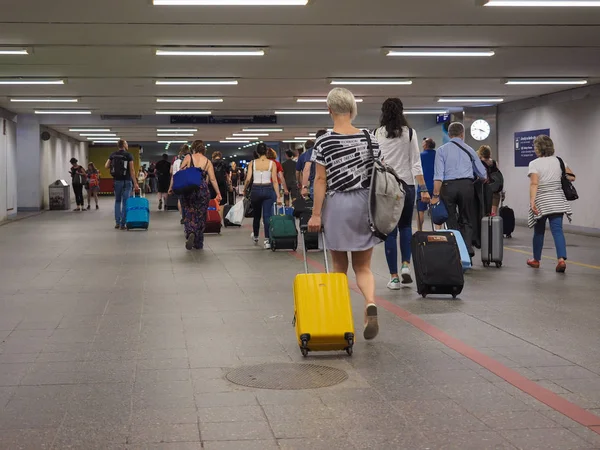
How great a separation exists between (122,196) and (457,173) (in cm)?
1152

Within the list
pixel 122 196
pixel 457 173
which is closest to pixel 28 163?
pixel 122 196

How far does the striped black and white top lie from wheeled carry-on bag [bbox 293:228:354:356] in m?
0.78

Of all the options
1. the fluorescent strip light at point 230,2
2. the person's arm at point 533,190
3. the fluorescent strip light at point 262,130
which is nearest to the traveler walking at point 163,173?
the fluorescent strip light at point 262,130

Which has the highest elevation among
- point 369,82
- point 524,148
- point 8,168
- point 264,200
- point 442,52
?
point 442,52

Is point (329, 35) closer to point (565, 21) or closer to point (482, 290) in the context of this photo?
point (565, 21)

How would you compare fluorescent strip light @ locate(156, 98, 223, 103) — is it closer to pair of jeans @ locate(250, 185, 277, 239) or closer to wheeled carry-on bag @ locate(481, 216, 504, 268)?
pair of jeans @ locate(250, 185, 277, 239)

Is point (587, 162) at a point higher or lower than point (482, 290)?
higher

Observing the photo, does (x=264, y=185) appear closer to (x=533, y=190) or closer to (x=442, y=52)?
(x=442, y=52)

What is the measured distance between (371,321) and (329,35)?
831 centimetres

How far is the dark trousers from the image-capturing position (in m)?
11.0

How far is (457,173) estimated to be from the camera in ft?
36.1

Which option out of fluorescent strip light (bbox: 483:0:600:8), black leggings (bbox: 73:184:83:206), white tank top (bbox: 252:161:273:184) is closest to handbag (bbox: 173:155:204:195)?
white tank top (bbox: 252:161:273:184)

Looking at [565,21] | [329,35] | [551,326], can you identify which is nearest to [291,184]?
[329,35]

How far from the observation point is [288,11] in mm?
11656
